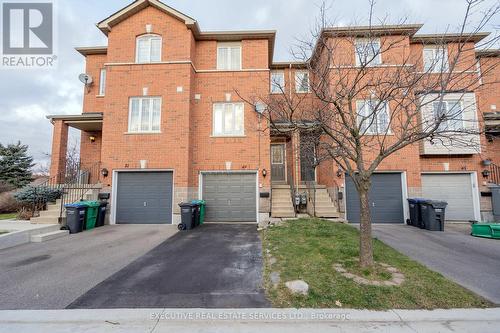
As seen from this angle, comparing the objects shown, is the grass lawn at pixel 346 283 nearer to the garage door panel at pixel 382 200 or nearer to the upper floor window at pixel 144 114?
the garage door panel at pixel 382 200

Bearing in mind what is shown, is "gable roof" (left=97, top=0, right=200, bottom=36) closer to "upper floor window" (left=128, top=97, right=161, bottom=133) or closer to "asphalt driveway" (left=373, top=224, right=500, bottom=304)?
"upper floor window" (left=128, top=97, right=161, bottom=133)

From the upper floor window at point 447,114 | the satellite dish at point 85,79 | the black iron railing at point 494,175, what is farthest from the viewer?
the satellite dish at point 85,79

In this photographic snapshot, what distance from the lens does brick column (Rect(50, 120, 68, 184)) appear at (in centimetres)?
1245

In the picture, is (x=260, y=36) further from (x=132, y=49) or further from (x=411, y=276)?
(x=411, y=276)

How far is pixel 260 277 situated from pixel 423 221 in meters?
8.97

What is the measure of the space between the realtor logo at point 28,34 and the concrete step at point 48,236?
696cm

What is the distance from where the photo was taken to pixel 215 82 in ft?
39.8

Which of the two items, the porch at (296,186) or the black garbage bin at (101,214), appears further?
the porch at (296,186)

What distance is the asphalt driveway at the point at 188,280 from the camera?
3.91 metres

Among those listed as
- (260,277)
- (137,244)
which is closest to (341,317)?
(260,277)

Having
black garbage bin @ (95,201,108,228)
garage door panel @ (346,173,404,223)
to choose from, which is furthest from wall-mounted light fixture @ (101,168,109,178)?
garage door panel @ (346,173,404,223)

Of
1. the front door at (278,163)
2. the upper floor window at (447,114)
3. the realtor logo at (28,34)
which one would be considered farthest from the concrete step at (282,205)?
the realtor logo at (28,34)

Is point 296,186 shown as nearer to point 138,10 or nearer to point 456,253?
point 456,253

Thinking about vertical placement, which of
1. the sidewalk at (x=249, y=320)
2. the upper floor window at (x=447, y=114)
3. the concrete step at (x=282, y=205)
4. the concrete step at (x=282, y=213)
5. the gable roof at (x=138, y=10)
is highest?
the gable roof at (x=138, y=10)
